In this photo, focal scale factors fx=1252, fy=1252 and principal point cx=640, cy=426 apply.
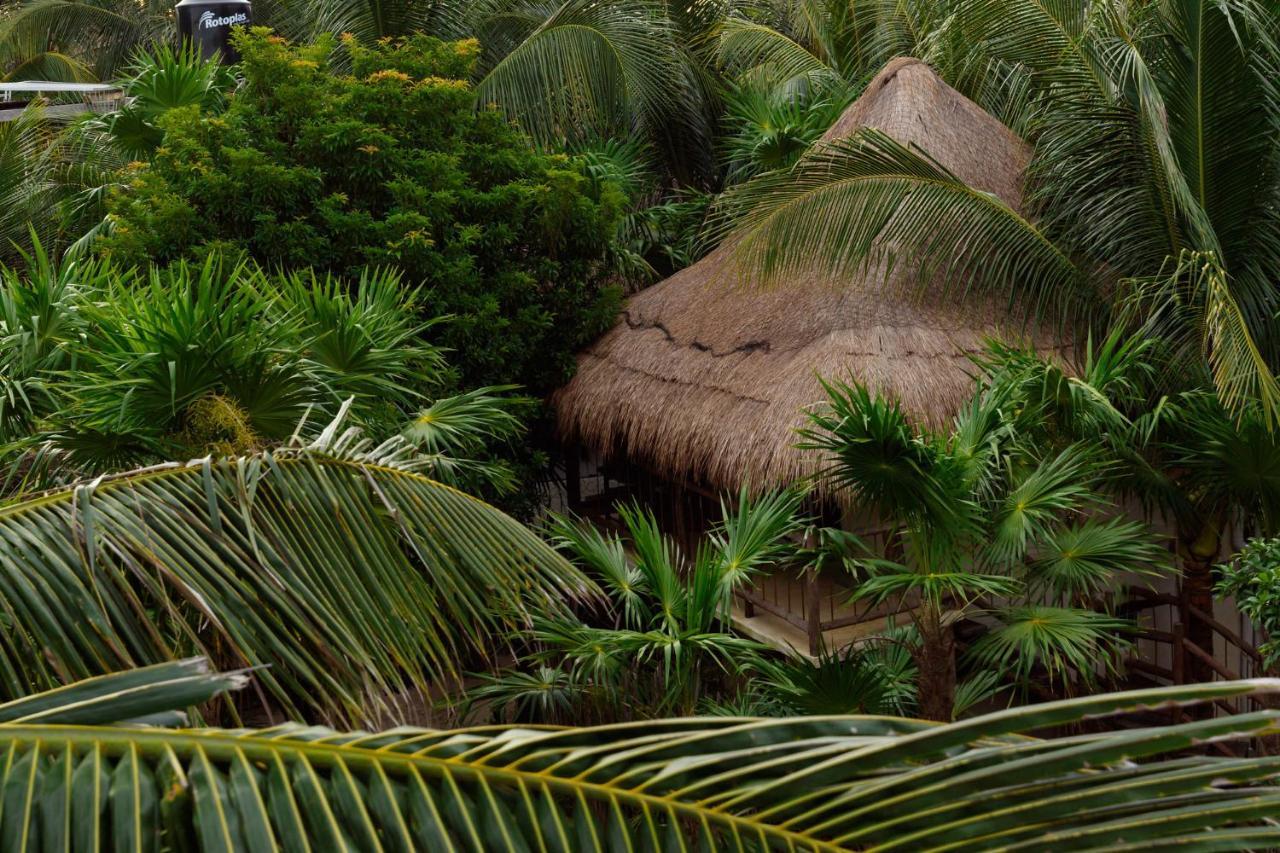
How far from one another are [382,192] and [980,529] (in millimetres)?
5352

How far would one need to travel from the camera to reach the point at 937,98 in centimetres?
959

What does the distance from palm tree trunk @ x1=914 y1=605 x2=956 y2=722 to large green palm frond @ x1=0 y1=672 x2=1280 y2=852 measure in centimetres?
484

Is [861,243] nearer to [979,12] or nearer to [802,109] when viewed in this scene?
[979,12]

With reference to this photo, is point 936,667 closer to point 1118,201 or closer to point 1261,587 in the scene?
point 1261,587

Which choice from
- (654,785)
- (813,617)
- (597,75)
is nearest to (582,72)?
(597,75)

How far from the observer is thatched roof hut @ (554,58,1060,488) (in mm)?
7785

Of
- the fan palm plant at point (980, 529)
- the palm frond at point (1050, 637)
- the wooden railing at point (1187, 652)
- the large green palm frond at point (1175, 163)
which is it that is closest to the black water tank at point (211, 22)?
the large green palm frond at point (1175, 163)

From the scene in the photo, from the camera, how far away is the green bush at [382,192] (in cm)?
884

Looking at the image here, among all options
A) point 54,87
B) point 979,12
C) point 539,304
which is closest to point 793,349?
point 539,304

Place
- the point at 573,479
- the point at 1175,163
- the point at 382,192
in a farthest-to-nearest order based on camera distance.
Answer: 1. the point at 573,479
2. the point at 382,192
3. the point at 1175,163

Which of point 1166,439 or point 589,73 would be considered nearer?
point 1166,439

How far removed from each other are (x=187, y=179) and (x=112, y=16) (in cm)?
1310

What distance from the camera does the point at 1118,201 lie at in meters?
8.18

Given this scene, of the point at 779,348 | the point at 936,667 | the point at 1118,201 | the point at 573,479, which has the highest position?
the point at 1118,201
